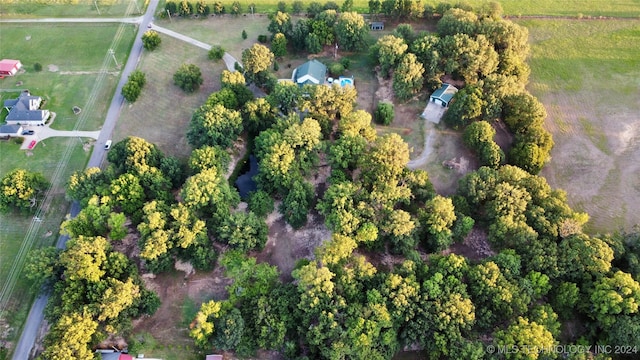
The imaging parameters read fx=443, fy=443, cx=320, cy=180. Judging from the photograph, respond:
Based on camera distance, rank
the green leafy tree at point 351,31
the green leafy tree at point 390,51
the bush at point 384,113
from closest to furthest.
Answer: the bush at point 384,113
the green leafy tree at point 390,51
the green leafy tree at point 351,31

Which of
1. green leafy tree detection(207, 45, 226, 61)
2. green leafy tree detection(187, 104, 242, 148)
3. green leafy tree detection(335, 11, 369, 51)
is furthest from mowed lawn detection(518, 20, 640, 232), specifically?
green leafy tree detection(207, 45, 226, 61)

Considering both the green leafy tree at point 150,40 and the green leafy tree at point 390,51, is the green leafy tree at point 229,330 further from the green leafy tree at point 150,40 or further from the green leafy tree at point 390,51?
the green leafy tree at point 150,40

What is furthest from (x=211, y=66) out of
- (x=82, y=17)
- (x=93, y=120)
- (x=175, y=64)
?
(x=82, y=17)

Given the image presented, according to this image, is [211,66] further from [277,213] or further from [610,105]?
[610,105]

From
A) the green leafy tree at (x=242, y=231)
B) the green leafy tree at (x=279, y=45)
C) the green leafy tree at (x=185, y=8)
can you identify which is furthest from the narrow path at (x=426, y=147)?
the green leafy tree at (x=185, y=8)

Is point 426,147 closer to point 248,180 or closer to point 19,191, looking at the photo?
point 248,180

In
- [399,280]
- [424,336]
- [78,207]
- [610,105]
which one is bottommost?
[78,207]

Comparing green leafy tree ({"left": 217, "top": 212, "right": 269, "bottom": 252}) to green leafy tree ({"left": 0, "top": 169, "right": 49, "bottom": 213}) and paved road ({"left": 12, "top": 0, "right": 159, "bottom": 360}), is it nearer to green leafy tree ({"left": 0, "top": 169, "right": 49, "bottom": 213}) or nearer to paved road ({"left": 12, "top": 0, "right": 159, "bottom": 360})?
paved road ({"left": 12, "top": 0, "right": 159, "bottom": 360})
